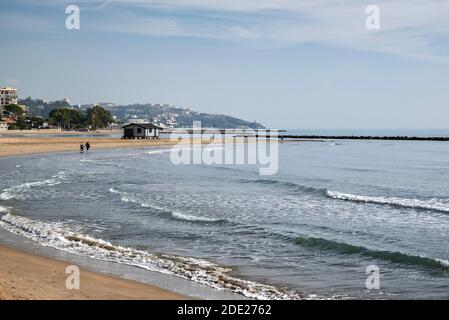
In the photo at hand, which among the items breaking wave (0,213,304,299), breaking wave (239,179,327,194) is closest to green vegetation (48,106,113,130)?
breaking wave (239,179,327,194)

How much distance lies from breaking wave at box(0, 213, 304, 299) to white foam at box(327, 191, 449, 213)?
13.8 meters

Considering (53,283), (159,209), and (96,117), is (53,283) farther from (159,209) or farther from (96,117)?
(96,117)

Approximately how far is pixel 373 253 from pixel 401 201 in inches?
458

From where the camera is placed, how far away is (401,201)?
25438mm

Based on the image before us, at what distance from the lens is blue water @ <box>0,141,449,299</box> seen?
12253mm

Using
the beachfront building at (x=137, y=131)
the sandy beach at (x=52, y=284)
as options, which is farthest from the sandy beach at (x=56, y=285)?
the beachfront building at (x=137, y=131)

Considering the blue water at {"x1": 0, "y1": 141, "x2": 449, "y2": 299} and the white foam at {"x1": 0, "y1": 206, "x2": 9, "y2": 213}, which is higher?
the white foam at {"x1": 0, "y1": 206, "x2": 9, "y2": 213}

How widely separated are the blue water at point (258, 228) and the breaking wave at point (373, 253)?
29mm

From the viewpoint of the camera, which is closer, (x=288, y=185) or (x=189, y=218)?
(x=189, y=218)

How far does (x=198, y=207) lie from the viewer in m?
23.4

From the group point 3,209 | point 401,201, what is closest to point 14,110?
point 3,209

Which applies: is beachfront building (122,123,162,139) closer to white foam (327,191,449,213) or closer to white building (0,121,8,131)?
white building (0,121,8,131)

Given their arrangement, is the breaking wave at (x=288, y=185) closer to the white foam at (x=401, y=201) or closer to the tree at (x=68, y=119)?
the white foam at (x=401, y=201)
